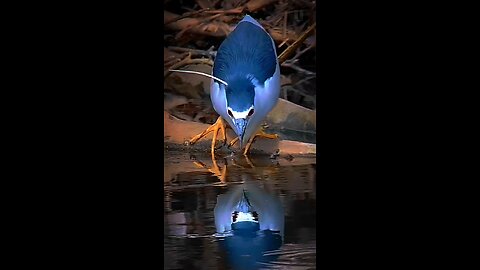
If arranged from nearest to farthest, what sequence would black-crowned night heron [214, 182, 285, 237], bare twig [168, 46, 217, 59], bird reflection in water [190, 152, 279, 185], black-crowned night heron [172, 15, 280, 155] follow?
1. black-crowned night heron [214, 182, 285, 237]
2. black-crowned night heron [172, 15, 280, 155]
3. bird reflection in water [190, 152, 279, 185]
4. bare twig [168, 46, 217, 59]

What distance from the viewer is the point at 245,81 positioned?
5.12 feet

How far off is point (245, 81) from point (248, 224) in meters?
0.41

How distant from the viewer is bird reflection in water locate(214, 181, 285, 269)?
1.13 m

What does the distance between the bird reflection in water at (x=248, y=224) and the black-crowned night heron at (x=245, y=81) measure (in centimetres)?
18

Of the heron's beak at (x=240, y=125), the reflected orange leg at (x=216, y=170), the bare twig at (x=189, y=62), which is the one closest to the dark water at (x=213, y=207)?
the reflected orange leg at (x=216, y=170)

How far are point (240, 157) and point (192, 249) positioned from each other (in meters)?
0.61

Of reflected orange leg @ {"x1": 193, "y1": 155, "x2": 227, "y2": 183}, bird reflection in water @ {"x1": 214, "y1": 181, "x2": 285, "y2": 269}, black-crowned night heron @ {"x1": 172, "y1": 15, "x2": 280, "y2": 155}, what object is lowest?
bird reflection in water @ {"x1": 214, "y1": 181, "x2": 285, "y2": 269}

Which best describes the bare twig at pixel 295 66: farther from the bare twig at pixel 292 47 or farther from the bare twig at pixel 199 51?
the bare twig at pixel 199 51

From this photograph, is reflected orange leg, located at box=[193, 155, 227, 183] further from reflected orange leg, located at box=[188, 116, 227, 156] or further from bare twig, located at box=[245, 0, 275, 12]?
bare twig, located at box=[245, 0, 275, 12]

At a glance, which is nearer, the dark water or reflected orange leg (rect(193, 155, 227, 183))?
the dark water

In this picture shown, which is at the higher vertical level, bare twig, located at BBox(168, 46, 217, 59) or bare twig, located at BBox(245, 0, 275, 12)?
bare twig, located at BBox(245, 0, 275, 12)

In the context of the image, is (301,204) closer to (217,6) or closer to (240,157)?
(240,157)

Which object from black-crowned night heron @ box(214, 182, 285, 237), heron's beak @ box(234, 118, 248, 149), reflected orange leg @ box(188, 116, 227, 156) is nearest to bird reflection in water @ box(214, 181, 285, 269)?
black-crowned night heron @ box(214, 182, 285, 237)

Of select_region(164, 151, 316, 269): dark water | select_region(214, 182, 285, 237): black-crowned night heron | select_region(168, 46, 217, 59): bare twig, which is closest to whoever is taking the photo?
select_region(164, 151, 316, 269): dark water
